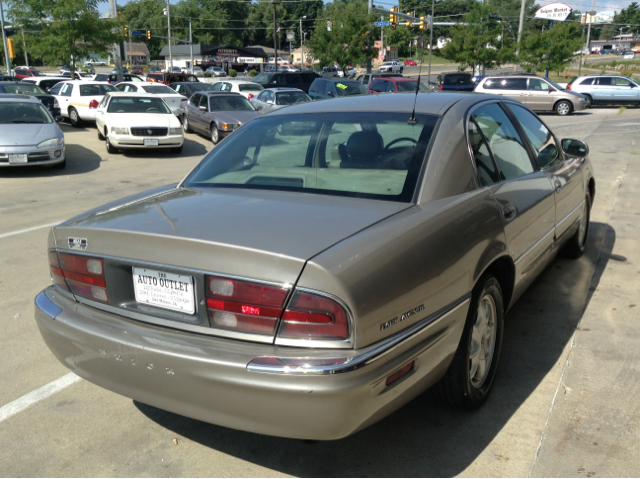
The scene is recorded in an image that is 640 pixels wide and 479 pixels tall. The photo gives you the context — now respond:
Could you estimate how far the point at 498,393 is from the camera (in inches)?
137

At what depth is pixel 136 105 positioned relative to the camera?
14.9 metres

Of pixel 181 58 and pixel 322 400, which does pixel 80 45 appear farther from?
pixel 181 58

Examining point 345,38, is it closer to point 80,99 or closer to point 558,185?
point 80,99

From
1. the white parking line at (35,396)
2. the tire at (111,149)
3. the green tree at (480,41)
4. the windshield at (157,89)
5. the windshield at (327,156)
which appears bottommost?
the tire at (111,149)

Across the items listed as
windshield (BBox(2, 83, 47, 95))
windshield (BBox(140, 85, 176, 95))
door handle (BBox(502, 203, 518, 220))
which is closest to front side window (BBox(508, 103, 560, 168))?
door handle (BBox(502, 203, 518, 220))

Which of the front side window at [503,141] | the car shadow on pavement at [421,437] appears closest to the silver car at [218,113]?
the front side window at [503,141]

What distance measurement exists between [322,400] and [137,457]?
3.89ft

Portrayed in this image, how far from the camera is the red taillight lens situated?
225 centimetres

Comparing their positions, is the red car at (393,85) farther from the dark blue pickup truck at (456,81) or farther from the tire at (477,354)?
the tire at (477,354)

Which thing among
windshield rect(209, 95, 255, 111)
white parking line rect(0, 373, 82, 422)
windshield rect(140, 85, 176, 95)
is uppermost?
windshield rect(140, 85, 176, 95)

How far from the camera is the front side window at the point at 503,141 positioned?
3.68m

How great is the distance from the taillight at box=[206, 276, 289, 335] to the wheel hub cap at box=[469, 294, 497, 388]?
117 cm

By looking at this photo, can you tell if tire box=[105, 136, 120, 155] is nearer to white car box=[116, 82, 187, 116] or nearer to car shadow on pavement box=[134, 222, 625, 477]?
white car box=[116, 82, 187, 116]

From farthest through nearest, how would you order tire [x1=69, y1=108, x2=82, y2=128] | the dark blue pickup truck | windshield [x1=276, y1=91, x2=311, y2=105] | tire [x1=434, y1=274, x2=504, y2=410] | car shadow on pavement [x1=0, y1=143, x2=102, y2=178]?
the dark blue pickup truck, tire [x1=69, y1=108, x2=82, y2=128], windshield [x1=276, y1=91, x2=311, y2=105], car shadow on pavement [x1=0, y1=143, x2=102, y2=178], tire [x1=434, y1=274, x2=504, y2=410]
